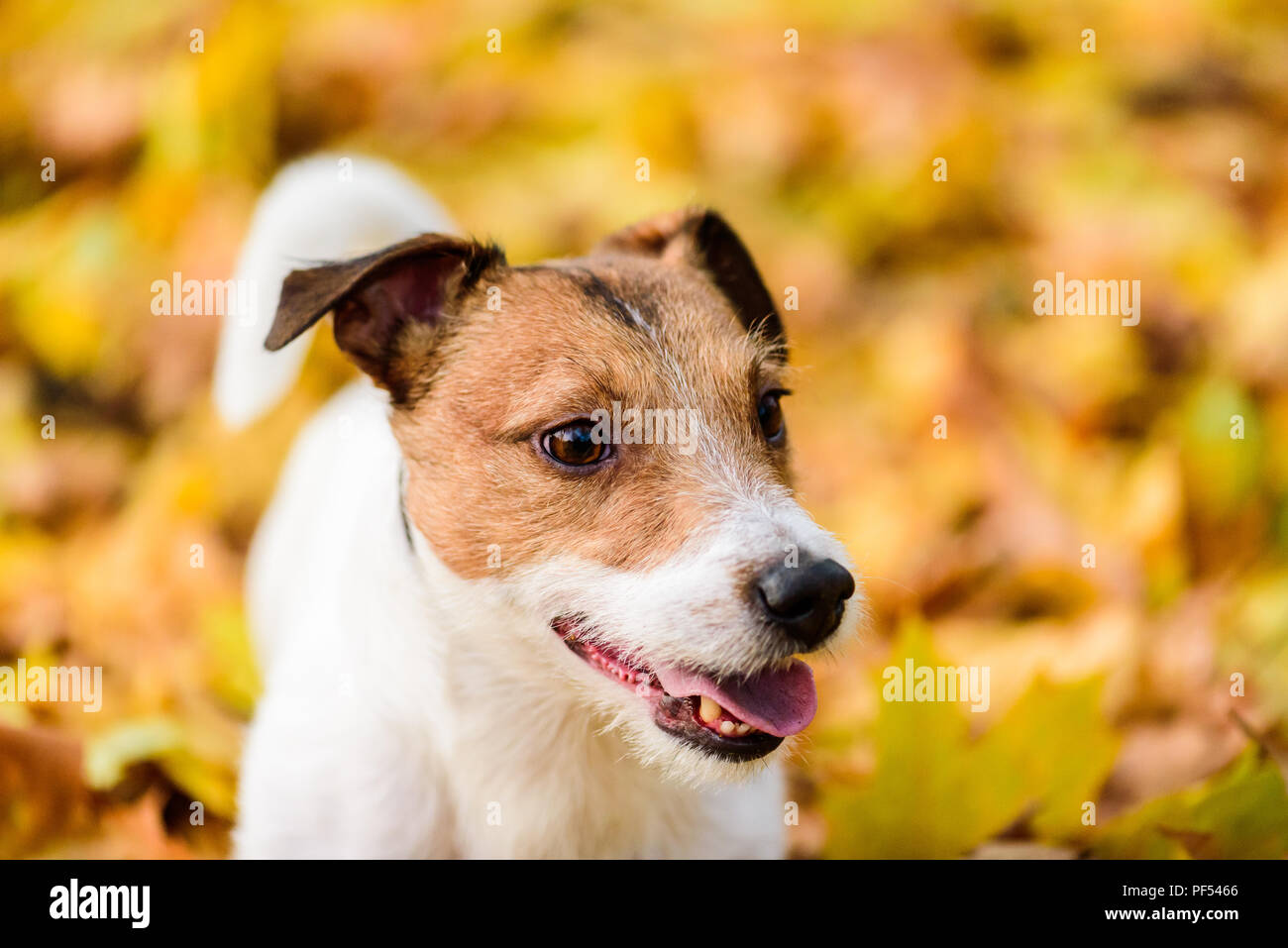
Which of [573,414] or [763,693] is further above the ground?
[573,414]

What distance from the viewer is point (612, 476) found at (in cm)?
245

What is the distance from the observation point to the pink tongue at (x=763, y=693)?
2361 millimetres

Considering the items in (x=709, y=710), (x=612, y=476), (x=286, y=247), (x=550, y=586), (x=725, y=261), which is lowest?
(x=709, y=710)

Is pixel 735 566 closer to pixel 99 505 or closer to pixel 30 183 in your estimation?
pixel 99 505

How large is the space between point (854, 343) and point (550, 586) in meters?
3.44

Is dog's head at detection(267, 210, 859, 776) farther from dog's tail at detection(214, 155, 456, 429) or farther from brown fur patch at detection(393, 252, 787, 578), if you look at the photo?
dog's tail at detection(214, 155, 456, 429)

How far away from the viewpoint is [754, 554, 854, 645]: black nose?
85.6 inches

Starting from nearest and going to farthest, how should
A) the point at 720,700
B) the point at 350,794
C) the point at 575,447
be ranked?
1. the point at 720,700
2. the point at 575,447
3. the point at 350,794

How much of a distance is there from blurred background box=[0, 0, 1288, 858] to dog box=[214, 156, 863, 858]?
54cm

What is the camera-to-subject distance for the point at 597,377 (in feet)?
8.16

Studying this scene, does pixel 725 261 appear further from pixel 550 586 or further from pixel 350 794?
pixel 350 794

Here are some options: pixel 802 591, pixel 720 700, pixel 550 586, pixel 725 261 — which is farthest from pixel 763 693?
pixel 725 261

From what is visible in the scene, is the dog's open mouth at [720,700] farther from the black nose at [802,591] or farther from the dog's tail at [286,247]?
the dog's tail at [286,247]

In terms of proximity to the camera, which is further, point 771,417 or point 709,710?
point 771,417
